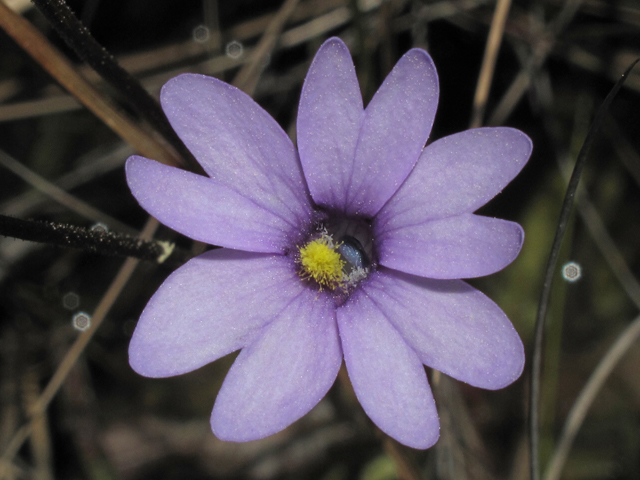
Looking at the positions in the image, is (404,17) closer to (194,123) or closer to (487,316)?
(194,123)

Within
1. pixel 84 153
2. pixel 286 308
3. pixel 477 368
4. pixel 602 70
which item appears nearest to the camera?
pixel 477 368

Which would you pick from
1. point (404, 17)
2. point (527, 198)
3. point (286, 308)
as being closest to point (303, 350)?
point (286, 308)

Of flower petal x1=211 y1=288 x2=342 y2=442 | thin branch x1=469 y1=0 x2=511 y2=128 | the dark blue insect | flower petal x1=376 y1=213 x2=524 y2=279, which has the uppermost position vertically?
thin branch x1=469 y1=0 x2=511 y2=128

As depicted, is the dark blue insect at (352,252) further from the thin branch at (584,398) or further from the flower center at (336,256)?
the thin branch at (584,398)

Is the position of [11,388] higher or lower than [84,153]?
lower

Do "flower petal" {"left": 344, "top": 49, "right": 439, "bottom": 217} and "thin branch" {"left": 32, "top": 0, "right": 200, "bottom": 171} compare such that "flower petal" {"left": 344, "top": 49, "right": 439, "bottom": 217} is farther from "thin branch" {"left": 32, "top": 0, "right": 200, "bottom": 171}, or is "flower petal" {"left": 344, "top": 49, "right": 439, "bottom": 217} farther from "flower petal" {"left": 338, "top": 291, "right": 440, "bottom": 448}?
"thin branch" {"left": 32, "top": 0, "right": 200, "bottom": 171}

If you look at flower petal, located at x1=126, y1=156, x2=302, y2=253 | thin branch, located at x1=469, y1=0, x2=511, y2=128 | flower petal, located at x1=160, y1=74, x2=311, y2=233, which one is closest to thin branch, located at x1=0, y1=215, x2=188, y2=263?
flower petal, located at x1=126, y1=156, x2=302, y2=253

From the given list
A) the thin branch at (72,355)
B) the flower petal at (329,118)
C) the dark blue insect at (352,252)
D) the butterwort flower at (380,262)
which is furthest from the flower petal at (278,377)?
the thin branch at (72,355)
